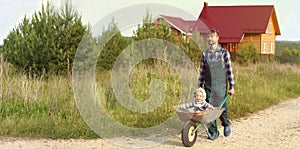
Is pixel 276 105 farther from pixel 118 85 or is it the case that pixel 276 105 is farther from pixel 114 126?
pixel 114 126

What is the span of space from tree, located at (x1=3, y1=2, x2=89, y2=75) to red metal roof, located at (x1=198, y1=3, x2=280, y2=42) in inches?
939

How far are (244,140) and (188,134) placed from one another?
1.23 m

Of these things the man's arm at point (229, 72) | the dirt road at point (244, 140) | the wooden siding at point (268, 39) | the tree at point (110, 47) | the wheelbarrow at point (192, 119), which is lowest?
the dirt road at point (244, 140)

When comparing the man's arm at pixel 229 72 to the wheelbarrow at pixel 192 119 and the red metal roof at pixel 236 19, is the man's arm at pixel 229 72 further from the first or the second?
the red metal roof at pixel 236 19

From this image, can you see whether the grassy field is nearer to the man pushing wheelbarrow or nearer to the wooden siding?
the man pushing wheelbarrow

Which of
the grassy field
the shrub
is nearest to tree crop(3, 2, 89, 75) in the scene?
the grassy field

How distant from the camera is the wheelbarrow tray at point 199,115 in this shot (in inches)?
236

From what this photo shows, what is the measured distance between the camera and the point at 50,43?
13078mm

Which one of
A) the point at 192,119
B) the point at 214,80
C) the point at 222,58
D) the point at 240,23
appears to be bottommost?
the point at 192,119

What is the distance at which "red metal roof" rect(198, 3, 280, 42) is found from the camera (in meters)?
36.4

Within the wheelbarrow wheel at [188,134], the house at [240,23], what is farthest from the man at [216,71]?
the house at [240,23]

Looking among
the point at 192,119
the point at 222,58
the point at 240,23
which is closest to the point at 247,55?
the point at 240,23

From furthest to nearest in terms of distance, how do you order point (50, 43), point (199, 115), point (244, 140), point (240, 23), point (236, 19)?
1. point (236, 19)
2. point (240, 23)
3. point (50, 43)
4. point (244, 140)
5. point (199, 115)

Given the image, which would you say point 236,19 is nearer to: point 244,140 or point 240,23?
point 240,23
